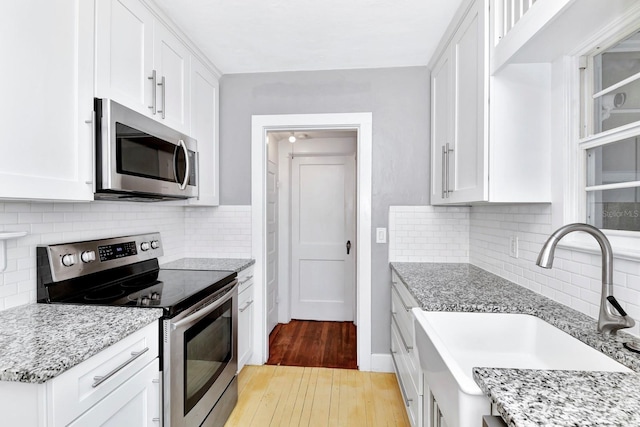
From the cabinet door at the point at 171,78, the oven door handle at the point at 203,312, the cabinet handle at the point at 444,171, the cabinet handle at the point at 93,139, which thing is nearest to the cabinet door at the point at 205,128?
the cabinet door at the point at 171,78

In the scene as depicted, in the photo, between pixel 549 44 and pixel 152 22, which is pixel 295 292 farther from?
pixel 549 44

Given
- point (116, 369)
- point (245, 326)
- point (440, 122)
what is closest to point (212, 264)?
point (245, 326)

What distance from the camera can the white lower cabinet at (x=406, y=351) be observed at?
5.47ft

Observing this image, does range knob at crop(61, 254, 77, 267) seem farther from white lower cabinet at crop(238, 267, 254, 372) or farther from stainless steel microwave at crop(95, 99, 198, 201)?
white lower cabinet at crop(238, 267, 254, 372)

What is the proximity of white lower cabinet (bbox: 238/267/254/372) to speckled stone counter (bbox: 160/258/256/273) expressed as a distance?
0.06 meters

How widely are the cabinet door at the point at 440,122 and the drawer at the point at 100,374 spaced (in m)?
1.85

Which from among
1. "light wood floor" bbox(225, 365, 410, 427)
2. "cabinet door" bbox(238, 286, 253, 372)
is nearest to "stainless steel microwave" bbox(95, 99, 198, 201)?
"cabinet door" bbox(238, 286, 253, 372)

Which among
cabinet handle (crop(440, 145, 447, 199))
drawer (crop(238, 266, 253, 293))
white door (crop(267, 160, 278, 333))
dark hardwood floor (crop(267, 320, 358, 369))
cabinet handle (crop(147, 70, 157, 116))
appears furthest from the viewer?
white door (crop(267, 160, 278, 333))

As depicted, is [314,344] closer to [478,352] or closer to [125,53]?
[478,352]

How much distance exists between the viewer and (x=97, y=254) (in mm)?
1775

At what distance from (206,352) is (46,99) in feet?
4.33

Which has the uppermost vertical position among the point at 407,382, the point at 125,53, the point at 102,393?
the point at 125,53

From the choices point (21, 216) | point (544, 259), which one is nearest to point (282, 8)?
point (21, 216)

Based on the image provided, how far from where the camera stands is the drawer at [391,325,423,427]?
5.48 feet
